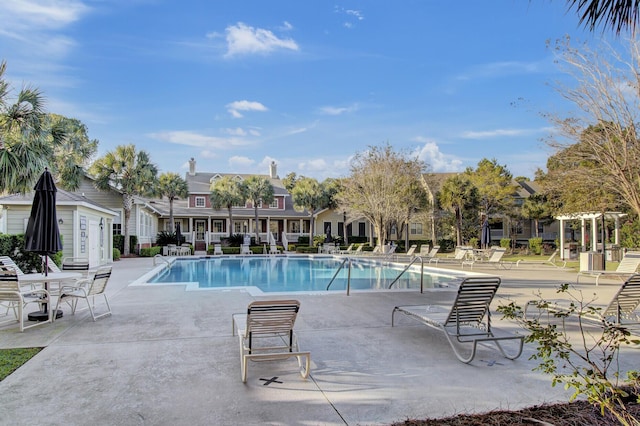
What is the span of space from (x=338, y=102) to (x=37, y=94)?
47.2ft

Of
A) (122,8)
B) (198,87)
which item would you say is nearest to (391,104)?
(198,87)

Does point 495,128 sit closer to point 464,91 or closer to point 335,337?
point 464,91

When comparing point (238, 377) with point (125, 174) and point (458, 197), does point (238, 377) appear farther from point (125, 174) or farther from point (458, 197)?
point (458, 197)

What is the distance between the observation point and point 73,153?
119 feet

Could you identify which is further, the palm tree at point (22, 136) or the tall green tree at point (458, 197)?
the tall green tree at point (458, 197)

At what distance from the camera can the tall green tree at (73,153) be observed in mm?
27422

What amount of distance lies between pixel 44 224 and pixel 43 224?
16mm

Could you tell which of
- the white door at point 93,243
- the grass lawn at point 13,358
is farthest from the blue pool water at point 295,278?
the grass lawn at point 13,358

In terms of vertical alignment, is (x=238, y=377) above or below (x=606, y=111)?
below

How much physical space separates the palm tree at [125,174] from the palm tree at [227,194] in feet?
21.8

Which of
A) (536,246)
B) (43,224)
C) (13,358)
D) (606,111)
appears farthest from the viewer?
(536,246)

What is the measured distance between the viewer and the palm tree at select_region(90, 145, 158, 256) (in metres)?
26.0

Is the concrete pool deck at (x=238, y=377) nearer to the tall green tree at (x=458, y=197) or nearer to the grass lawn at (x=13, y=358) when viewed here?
the grass lawn at (x=13, y=358)

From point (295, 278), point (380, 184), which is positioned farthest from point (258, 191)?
point (295, 278)
